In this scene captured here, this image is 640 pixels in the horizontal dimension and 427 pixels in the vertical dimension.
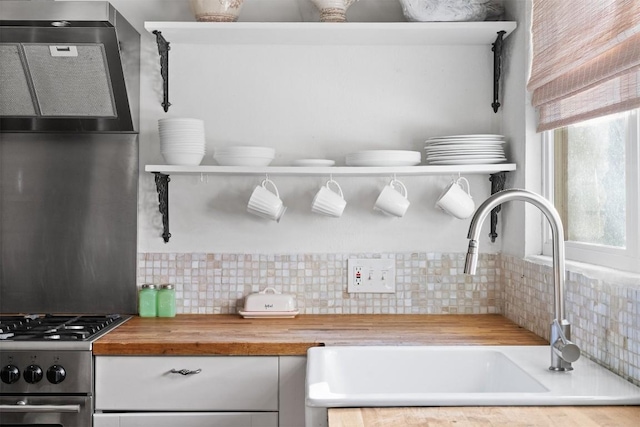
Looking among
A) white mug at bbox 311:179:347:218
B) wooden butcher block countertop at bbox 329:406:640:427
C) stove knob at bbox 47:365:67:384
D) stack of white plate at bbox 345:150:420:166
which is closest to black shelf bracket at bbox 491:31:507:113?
stack of white plate at bbox 345:150:420:166

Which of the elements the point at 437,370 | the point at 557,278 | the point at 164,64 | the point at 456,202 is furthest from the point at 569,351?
the point at 164,64

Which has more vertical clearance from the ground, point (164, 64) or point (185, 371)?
point (164, 64)

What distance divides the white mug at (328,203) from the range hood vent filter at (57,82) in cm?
86

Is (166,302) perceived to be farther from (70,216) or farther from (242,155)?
(242,155)

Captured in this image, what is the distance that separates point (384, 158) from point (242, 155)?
525 millimetres

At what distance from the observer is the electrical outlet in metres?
2.62

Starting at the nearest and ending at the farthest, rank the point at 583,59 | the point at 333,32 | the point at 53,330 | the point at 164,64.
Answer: the point at 583,59
the point at 53,330
the point at 333,32
the point at 164,64

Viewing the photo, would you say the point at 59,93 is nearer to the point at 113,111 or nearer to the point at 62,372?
the point at 113,111

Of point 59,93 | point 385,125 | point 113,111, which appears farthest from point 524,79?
point 59,93

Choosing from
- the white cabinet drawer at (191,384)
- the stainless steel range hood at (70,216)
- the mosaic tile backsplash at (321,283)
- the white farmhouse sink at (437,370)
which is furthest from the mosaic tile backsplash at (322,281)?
the white farmhouse sink at (437,370)

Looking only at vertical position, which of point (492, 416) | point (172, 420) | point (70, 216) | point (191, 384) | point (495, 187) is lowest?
point (172, 420)

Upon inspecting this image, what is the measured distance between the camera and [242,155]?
94.9 inches

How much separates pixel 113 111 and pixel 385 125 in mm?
1076

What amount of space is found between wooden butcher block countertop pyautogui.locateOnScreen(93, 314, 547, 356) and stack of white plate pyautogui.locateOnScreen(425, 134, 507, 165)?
2.00 feet
